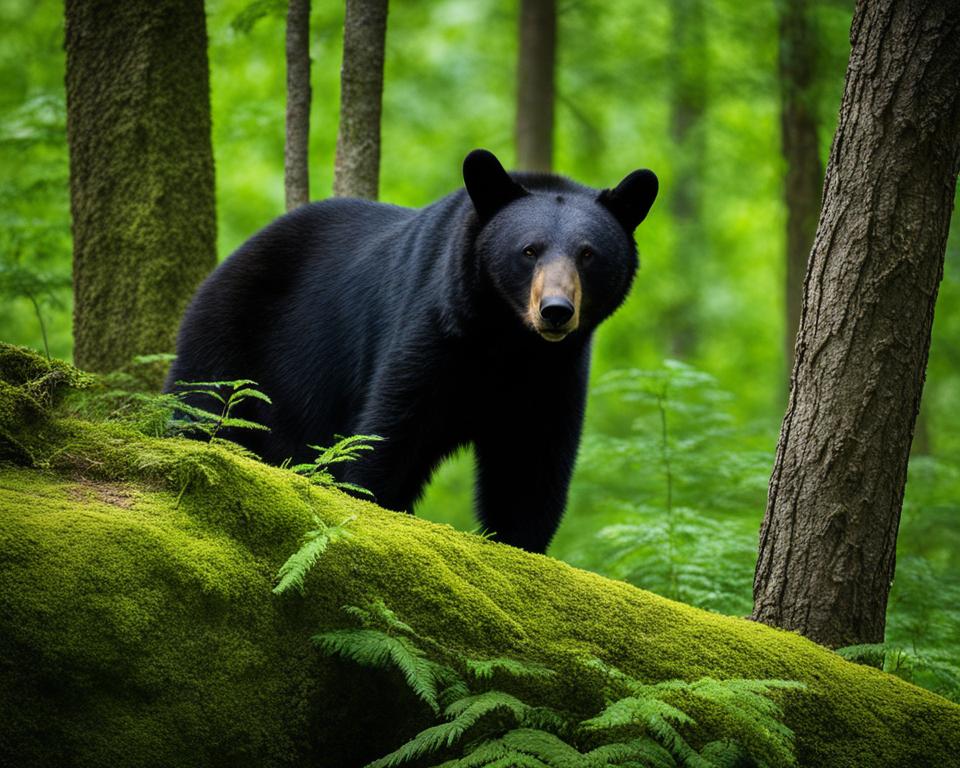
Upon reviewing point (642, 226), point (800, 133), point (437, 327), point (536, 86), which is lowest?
point (437, 327)

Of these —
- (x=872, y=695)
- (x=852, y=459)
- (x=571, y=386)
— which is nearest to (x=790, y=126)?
(x=571, y=386)

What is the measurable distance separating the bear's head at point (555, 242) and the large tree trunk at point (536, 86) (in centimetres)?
636

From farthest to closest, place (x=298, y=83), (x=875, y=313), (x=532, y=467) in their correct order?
(x=298, y=83) → (x=532, y=467) → (x=875, y=313)

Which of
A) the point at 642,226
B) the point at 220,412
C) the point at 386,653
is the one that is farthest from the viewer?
the point at 642,226

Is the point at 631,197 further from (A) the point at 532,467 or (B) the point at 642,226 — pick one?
(B) the point at 642,226

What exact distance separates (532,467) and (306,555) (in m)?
2.53

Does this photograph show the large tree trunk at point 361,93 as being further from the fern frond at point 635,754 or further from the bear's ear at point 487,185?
the fern frond at point 635,754

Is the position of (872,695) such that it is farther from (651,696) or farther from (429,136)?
(429,136)

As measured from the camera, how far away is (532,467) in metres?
4.95

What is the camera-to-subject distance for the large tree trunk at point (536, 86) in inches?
433

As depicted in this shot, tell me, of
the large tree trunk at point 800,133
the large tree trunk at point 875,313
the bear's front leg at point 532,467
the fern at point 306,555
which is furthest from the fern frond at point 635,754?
the large tree trunk at point 800,133

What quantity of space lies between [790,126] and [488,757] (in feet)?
28.1

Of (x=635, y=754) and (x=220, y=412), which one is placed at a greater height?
(x=220, y=412)

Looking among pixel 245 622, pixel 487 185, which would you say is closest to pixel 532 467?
pixel 487 185
